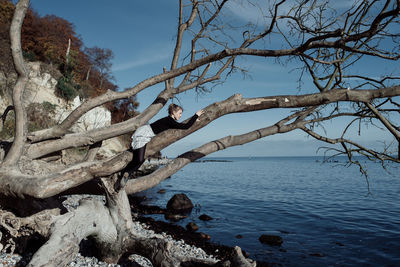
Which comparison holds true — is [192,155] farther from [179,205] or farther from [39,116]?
[39,116]

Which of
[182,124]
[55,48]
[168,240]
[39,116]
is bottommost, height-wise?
Result: [168,240]

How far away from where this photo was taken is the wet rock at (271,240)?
10867mm

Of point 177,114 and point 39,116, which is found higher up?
point 39,116

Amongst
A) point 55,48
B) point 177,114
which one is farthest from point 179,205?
point 55,48

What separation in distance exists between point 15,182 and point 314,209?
18172 mm

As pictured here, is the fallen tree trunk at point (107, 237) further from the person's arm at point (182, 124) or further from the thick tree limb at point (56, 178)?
the person's arm at point (182, 124)

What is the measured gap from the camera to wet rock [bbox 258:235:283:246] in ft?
35.7

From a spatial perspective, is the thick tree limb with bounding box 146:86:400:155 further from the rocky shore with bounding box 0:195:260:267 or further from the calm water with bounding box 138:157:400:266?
the calm water with bounding box 138:157:400:266

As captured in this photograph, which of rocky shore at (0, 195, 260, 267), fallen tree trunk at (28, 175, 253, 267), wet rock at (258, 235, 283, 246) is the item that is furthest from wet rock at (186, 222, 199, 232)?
fallen tree trunk at (28, 175, 253, 267)

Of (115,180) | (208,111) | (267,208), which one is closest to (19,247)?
(115,180)

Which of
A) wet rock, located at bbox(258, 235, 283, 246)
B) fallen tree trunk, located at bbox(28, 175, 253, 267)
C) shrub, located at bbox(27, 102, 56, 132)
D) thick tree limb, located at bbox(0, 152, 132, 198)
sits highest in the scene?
shrub, located at bbox(27, 102, 56, 132)

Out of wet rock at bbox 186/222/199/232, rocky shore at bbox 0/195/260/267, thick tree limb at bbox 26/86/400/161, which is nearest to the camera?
thick tree limb at bbox 26/86/400/161

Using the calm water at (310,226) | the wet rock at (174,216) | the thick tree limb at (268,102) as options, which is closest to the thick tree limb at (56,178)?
the thick tree limb at (268,102)

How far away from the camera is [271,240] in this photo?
1099 cm
